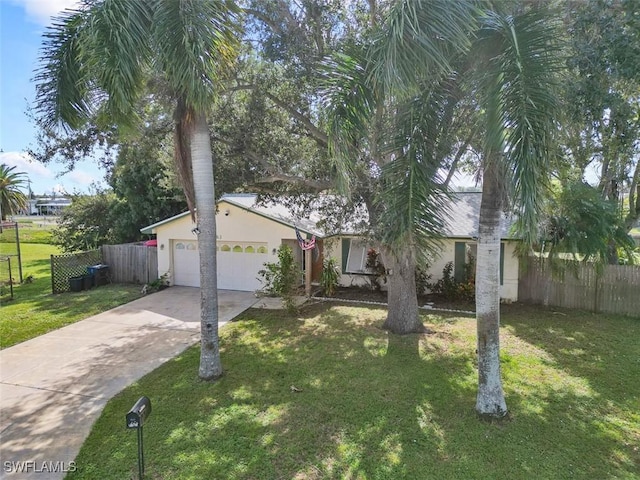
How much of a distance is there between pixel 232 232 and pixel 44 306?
725 centimetres

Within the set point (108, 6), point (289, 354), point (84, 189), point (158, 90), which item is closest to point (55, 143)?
point (158, 90)

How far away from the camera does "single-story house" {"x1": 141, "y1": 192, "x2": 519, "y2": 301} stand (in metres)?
14.7

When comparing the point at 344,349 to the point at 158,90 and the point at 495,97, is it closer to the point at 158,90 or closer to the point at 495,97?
the point at 495,97

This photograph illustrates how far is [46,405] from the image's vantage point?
666 cm

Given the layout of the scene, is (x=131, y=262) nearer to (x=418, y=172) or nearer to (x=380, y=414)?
(x=380, y=414)

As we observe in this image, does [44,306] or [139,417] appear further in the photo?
[44,306]

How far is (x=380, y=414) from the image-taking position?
6.24 metres

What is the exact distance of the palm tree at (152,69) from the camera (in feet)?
19.0

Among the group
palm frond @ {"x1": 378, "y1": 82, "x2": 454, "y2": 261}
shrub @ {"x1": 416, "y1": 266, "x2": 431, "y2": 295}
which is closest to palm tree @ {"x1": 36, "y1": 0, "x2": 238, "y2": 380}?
palm frond @ {"x1": 378, "y1": 82, "x2": 454, "y2": 261}

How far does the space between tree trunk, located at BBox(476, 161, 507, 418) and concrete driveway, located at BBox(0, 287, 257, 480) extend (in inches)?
246

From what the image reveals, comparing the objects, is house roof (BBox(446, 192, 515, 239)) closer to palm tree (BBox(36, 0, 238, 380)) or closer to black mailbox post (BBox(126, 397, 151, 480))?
palm tree (BBox(36, 0, 238, 380))

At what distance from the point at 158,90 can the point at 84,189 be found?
71.6 ft

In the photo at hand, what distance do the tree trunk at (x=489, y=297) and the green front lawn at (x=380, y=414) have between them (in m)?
0.41

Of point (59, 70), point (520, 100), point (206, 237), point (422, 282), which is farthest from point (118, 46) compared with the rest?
point (422, 282)
